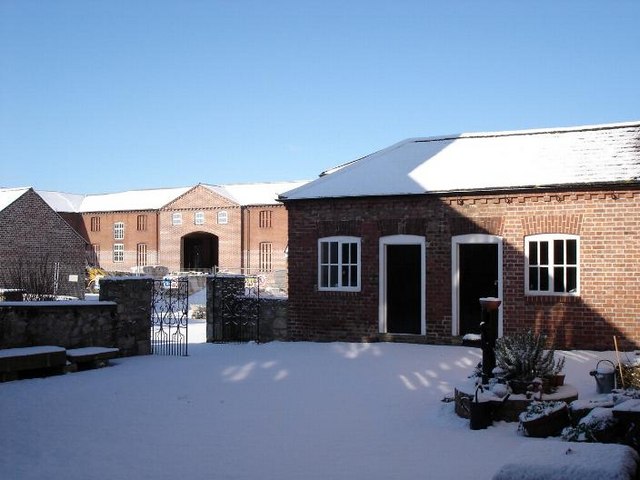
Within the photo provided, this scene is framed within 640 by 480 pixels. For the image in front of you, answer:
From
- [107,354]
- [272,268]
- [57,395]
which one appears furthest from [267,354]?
[272,268]

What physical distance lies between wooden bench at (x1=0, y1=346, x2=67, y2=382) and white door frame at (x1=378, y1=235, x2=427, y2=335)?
687 cm

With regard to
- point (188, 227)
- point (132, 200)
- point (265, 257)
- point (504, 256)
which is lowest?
point (504, 256)

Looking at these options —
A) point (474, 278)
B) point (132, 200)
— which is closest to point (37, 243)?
point (132, 200)

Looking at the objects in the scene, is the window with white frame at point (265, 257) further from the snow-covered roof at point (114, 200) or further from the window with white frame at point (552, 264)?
the window with white frame at point (552, 264)

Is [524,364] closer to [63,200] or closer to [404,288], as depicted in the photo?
[404,288]

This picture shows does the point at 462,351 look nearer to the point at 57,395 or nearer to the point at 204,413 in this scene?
the point at 204,413

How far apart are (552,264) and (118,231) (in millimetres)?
47984

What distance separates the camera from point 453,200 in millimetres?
13883

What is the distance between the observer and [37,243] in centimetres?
3672

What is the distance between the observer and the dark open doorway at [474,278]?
13.7 m

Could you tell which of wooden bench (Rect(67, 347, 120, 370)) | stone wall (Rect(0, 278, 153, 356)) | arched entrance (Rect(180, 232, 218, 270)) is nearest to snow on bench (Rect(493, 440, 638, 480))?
wooden bench (Rect(67, 347, 120, 370))

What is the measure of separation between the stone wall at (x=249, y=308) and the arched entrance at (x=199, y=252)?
3732cm

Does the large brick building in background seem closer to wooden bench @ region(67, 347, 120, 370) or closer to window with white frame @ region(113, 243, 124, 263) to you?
window with white frame @ region(113, 243, 124, 263)

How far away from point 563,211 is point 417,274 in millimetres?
3369
